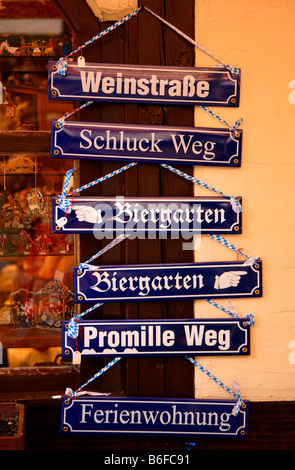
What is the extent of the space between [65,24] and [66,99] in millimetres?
559

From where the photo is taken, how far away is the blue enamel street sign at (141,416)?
2396 millimetres

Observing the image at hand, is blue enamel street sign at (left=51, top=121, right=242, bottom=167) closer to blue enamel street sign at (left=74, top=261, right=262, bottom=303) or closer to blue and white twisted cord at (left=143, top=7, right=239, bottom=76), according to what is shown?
blue and white twisted cord at (left=143, top=7, right=239, bottom=76)

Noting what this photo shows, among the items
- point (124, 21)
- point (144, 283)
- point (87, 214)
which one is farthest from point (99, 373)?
point (124, 21)

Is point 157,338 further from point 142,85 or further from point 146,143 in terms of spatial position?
point 142,85

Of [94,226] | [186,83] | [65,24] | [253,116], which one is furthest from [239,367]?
[65,24]

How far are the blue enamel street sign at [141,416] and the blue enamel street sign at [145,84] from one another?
1.52 metres

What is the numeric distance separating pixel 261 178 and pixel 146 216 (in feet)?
2.10

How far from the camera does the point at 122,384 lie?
248 centimetres

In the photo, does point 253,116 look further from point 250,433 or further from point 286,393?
point 250,433

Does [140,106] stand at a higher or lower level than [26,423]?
higher

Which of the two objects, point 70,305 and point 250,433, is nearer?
point 250,433

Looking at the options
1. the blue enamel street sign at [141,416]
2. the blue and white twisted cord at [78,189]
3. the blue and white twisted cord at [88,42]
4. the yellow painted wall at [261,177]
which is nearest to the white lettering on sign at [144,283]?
the yellow painted wall at [261,177]

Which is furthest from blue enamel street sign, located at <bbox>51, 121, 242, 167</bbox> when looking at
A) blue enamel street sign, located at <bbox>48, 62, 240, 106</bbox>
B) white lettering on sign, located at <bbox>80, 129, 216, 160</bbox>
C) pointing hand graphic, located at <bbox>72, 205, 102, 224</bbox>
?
pointing hand graphic, located at <bbox>72, 205, 102, 224</bbox>

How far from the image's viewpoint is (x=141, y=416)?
94.5 inches
